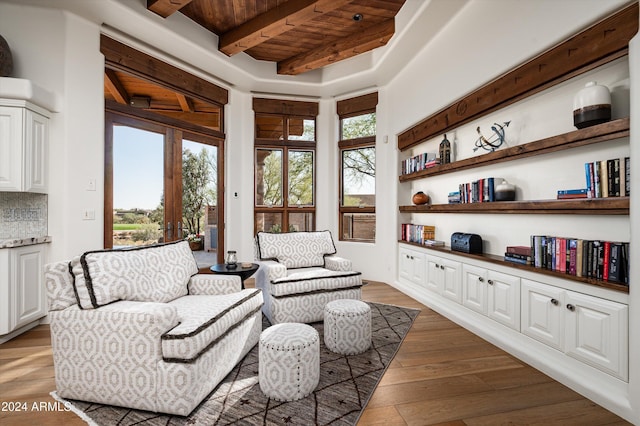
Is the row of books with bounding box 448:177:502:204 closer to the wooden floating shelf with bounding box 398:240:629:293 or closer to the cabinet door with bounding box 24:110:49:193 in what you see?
the wooden floating shelf with bounding box 398:240:629:293

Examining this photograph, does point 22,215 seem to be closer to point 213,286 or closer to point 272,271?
point 213,286

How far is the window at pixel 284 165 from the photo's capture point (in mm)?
5359

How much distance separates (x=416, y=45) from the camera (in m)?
3.81

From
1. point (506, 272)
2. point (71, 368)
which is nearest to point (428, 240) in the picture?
point (506, 272)

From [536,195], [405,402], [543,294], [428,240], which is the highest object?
[536,195]

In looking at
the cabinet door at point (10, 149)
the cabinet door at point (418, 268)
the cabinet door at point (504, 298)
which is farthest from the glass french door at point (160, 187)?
the cabinet door at point (504, 298)

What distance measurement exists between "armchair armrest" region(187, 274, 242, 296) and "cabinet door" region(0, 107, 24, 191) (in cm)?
180

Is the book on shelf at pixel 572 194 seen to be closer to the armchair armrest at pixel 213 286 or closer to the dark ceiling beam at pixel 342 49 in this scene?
the armchair armrest at pixel 213 286

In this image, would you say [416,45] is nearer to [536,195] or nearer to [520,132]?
[520,132]

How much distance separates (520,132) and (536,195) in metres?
0.59

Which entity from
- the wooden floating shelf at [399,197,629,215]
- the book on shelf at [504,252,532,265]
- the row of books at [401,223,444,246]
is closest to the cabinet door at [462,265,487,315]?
the book on shelf at [504,252,532,265]

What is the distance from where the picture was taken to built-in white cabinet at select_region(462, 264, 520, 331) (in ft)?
8.27

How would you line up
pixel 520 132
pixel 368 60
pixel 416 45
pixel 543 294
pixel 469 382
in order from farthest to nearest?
pixel 368 60 → pixel 416 45 → pixel 520 132 → pixel 543 294 → pixel 469 382

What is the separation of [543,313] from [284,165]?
4.20 metres
